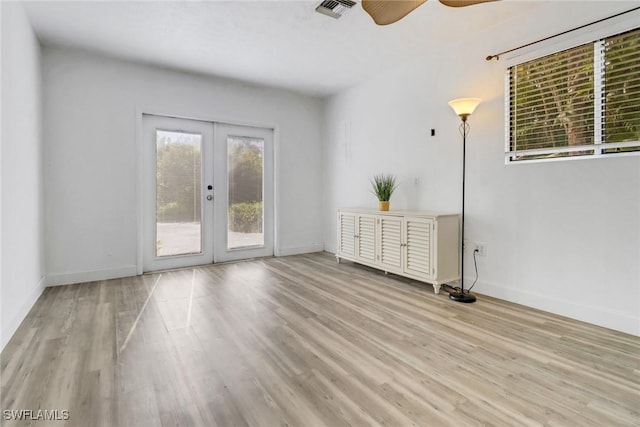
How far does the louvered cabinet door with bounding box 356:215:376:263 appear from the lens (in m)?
3.84

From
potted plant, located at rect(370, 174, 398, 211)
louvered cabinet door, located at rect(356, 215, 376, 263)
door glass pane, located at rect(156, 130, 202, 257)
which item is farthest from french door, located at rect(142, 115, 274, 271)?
potted plant, located at rect(370, 174, 398, 211)

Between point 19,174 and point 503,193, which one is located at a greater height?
point 19,174

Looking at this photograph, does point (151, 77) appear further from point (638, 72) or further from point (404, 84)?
point (638, 72)

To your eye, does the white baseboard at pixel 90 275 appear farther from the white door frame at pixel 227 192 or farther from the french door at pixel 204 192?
the white door frame at pixel 227 192

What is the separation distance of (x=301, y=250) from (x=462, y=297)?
2837 millimetres

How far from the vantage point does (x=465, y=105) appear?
2941 mm

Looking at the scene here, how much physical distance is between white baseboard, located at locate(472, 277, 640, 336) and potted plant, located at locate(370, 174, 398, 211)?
1.34 metres

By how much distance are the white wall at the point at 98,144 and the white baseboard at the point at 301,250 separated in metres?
2.03

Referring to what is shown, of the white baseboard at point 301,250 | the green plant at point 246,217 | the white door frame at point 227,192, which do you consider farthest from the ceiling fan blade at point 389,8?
the white baseboard at point 301,250

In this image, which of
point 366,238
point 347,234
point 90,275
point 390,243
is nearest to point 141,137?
point 90,275

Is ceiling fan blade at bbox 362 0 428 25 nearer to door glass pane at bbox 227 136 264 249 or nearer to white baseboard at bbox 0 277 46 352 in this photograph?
white baseboard at bbox 0 277 46 352

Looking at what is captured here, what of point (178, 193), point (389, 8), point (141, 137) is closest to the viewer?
point (389, 8)

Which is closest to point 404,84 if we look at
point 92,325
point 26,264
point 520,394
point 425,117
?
point 425,117

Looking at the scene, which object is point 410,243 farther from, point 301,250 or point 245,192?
point 245,192
